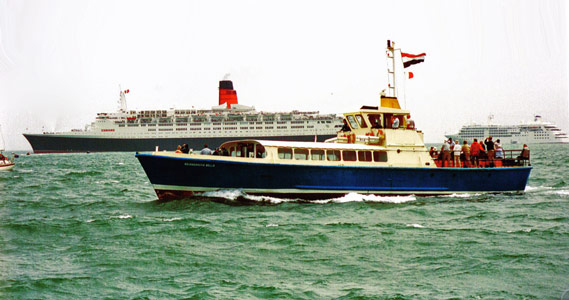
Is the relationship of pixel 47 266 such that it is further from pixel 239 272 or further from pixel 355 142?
pixel 355 142

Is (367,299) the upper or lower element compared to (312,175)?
lower

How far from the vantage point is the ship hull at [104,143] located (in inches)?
4567

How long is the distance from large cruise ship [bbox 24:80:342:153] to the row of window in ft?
320

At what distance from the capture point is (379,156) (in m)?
22.0

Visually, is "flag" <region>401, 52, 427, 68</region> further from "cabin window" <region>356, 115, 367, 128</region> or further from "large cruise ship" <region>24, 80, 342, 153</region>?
"large cruise ship" <region>24, 80, 342, 153</region>

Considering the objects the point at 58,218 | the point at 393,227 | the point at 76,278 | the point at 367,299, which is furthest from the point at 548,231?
the point at 58,218

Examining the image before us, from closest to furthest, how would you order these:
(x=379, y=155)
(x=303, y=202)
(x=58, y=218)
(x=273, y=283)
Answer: (x=273, y=283) < (x=58, y=218) < (x=303, y=202) < (x=379, y=155)

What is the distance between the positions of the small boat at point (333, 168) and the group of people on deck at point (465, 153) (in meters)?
0.30

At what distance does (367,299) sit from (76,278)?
222 inches

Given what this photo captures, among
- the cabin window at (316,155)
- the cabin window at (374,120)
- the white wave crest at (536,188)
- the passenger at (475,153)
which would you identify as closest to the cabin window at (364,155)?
the cabin window at (316,155)

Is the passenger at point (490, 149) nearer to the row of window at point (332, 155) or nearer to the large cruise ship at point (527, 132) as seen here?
the row of window at point (332, 155)

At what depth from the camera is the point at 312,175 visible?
68.3 feet

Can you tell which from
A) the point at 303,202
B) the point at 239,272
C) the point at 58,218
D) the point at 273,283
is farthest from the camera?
the point at 303,202

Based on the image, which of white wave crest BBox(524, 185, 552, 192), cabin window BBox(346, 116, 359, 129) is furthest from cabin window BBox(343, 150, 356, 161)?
white wave crest BBox(524, 185, 552, 192)
